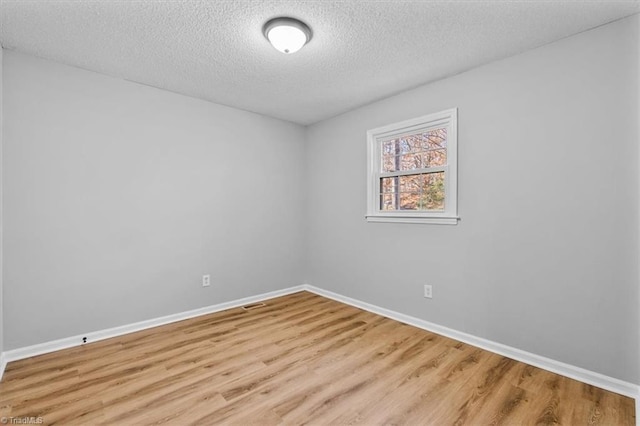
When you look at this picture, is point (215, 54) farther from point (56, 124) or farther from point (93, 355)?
point (93, 355)

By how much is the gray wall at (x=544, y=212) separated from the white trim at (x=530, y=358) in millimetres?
47

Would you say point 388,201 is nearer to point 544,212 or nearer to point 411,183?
point 411,183

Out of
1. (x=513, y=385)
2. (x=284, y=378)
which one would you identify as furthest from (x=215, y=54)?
(x=513, y=385)

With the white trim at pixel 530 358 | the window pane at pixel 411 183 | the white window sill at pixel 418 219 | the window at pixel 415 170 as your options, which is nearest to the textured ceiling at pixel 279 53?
the window at pixel 415 170

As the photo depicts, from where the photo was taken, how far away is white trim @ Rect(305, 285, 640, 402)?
1947 millimetres

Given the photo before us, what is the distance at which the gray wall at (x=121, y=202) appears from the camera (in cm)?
244

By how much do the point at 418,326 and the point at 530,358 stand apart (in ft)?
3.21

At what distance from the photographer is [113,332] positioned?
9.26 feet

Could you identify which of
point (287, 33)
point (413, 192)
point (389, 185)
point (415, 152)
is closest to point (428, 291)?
point (413, 192)

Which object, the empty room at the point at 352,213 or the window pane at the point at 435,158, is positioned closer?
the empty room at the point at 352,213

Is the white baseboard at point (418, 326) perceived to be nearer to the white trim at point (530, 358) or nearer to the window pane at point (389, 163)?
the white trim at point (530, 358)

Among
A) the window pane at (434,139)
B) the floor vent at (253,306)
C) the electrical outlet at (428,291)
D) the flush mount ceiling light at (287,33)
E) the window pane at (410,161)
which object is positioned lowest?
the floor vent at (253,306)

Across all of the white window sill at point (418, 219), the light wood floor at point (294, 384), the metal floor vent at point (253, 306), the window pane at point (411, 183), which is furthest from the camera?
the metal floor vent at point (253, 306)

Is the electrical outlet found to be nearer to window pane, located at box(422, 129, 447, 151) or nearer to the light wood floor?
the light wood floor
